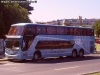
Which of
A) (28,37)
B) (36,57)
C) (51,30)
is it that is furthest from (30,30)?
(51,30)

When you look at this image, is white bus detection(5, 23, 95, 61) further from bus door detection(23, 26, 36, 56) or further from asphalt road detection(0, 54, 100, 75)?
asphalt road detection(0, 54, 100, 75)

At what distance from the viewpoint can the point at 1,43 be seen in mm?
31609

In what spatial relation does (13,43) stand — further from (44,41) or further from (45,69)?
(45,69)

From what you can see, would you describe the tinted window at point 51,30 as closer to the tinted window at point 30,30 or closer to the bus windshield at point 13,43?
the tinted window at point 30,30

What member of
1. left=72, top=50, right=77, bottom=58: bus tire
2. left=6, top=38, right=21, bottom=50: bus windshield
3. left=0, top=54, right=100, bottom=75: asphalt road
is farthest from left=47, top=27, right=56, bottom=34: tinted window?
left=0, top=54, right=100, bottom=75: asphalt road

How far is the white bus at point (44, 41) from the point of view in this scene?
24891 mm

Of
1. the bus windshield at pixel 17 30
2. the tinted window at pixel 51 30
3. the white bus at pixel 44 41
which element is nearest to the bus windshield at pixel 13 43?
the white bus at pixel 44 41

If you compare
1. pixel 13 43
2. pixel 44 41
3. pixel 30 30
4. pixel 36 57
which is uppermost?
pixel 30 30

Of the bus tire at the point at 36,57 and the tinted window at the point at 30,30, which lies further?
the bus tire at the point at 36,57

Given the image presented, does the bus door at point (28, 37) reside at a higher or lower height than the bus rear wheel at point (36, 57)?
higher

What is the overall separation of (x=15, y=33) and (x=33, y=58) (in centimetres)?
312

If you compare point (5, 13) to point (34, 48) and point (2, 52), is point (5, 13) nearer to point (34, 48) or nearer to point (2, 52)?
point (2, 52)

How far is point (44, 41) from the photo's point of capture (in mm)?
27250

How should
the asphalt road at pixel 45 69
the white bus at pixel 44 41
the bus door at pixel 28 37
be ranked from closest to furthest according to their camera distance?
the asphalt road at pixel 45 69
the white bus at pixel 44 41
the bus door at pixel 28 37
